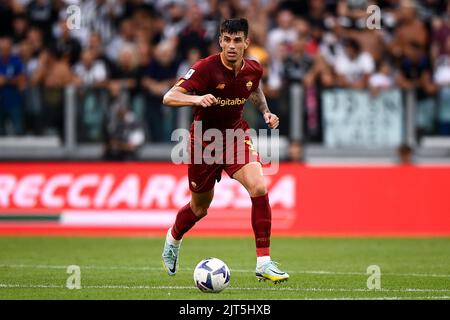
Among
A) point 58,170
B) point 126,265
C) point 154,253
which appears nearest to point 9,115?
point 58,170

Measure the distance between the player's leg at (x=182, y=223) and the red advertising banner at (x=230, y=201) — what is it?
681 centimetres

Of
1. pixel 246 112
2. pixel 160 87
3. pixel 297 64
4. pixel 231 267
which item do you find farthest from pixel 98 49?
pixel 231 267

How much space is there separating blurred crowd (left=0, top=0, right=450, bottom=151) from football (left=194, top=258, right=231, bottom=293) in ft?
31.4

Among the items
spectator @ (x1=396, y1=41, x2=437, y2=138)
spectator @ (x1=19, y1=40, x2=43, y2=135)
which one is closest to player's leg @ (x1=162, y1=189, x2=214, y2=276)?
spectator @ (x1=19, y1=40, x2=43, y2=135)

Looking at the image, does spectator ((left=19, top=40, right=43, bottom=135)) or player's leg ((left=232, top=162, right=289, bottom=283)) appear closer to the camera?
player's leg ((left=232, top=162, right=289, bottom=283))

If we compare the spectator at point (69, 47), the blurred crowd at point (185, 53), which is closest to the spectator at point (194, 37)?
the blurred crowd at point (185, 53)

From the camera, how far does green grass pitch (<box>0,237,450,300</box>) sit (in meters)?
10.4

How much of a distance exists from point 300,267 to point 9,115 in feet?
29.6

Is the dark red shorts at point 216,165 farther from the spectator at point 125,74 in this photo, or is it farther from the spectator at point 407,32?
the spectator at point 407,32

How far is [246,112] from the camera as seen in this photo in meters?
20.1

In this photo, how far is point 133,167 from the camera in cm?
1944

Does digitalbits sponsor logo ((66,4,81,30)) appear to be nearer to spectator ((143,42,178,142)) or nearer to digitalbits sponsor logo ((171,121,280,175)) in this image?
spectator ((143,42,178,142))

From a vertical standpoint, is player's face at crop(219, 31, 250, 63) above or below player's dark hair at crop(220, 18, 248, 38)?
below

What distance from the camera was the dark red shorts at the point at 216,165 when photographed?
449 inches
